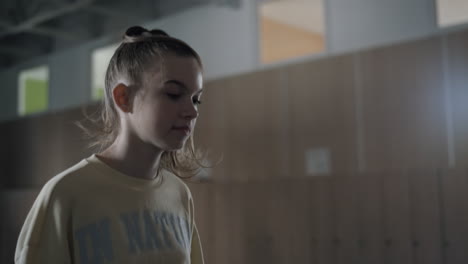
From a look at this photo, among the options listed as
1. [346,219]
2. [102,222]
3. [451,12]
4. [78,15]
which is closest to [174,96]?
[102,222]

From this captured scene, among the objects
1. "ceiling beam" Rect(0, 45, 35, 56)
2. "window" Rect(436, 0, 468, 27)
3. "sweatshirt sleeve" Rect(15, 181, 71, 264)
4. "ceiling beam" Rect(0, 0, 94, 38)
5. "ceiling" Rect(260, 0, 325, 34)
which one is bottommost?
"sweatshirt sleeve" Rect(15, 181, 71, 264)

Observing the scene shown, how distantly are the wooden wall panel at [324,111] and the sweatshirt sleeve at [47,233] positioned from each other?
401cm

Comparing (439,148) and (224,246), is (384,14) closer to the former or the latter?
(439,148)

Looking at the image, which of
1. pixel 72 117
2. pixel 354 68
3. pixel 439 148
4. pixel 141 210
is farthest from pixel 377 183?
pixel 72 117

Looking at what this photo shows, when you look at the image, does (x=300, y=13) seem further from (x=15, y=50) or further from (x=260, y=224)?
(x=15, y=50)

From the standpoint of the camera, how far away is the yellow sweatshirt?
37.4 inches

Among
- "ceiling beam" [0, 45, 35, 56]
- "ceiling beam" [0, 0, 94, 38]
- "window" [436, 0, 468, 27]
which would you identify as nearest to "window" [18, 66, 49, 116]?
"ceiling beam" [0, 45, 35, 56]

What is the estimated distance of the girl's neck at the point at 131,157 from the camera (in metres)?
1.08

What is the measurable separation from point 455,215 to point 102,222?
355 cm

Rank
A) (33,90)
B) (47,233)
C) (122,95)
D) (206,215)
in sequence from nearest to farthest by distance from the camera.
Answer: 1. (47,233)
2. (122,95)
3. (206,215)
4. (33,90)

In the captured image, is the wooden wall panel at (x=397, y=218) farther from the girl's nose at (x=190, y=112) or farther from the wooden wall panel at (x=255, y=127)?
the girl's nose at (x=190, y=112)

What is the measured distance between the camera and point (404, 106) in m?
4.44

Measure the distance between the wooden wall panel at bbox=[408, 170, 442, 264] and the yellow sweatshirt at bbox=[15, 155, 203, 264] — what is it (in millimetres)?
3357

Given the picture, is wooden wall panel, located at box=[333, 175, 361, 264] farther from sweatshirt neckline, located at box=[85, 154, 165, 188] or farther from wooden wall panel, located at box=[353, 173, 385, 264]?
sweatshirt neckline, located at box=[85, 154, 165, 188]
